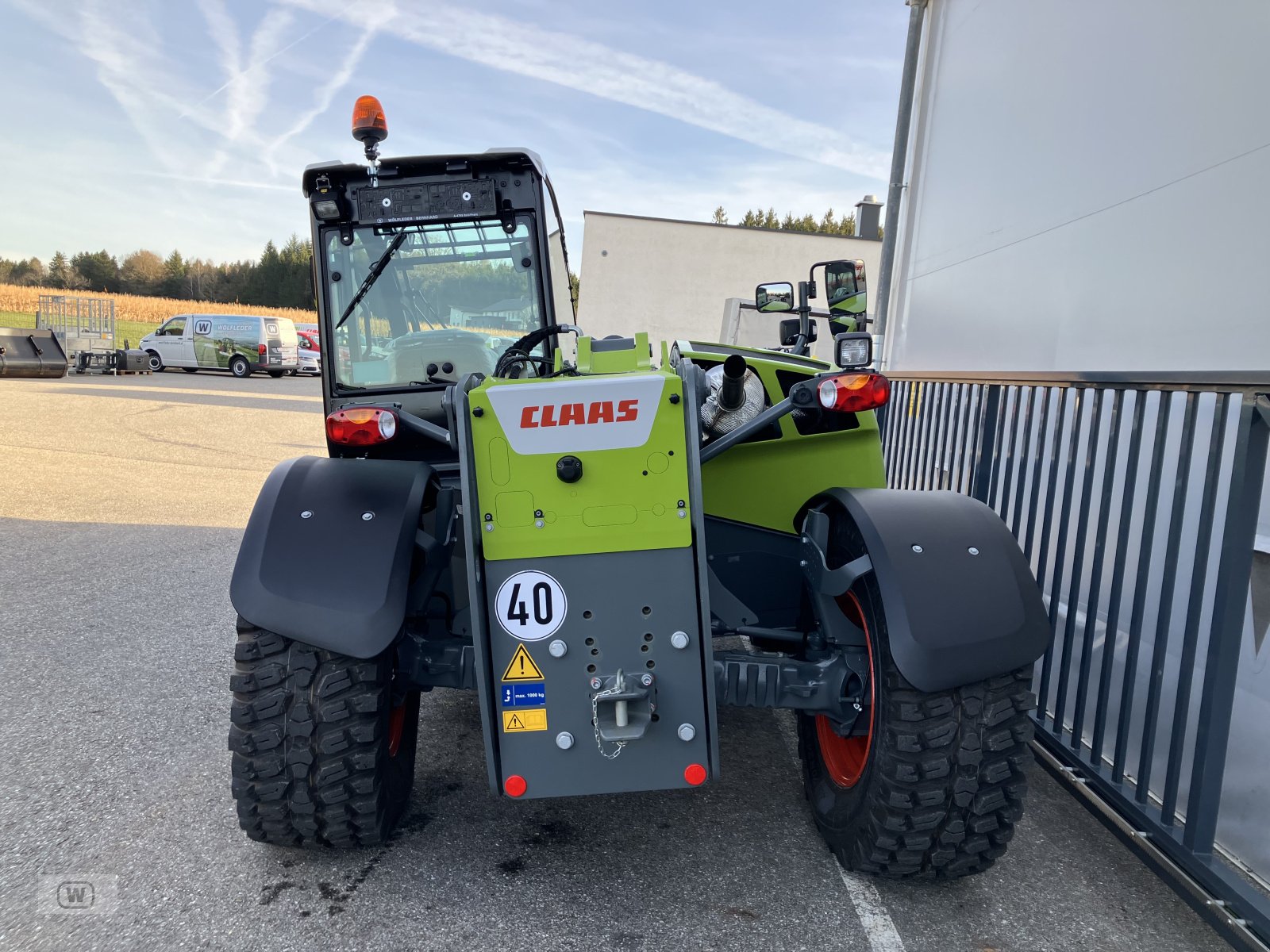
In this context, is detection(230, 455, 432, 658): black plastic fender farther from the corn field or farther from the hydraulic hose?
the corn field

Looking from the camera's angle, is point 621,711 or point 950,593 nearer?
point 621,711

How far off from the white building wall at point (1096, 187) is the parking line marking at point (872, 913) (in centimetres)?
208

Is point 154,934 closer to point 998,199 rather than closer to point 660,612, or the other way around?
point 660,612

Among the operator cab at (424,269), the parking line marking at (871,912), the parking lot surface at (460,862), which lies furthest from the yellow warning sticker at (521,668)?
the operator cab at (424,269)

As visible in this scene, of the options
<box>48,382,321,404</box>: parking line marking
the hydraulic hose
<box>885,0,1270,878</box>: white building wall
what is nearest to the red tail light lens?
the hydraulic hose

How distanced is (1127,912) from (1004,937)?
48cm

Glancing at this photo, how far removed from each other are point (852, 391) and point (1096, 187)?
2357mm

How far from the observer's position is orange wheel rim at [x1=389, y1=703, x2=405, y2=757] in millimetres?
2760

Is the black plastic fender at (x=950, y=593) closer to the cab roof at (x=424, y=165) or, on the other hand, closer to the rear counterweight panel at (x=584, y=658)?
the rear counterweight panel at (x=584, y=658)

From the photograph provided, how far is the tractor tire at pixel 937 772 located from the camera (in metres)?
2.34

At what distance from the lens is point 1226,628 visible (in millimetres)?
2457

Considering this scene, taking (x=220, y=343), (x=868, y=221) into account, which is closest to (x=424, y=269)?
(x=868, y=221)

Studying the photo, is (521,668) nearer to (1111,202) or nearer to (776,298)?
(776,298)

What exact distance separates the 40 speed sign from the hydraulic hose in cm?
90
